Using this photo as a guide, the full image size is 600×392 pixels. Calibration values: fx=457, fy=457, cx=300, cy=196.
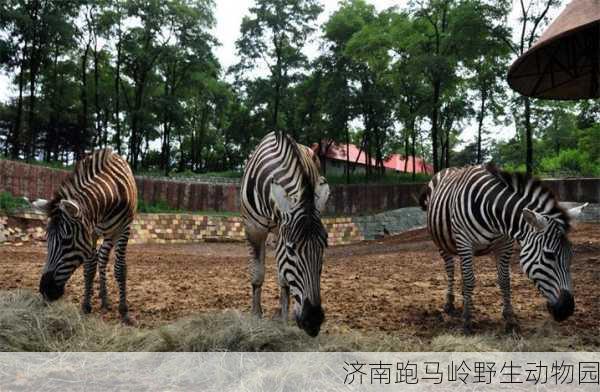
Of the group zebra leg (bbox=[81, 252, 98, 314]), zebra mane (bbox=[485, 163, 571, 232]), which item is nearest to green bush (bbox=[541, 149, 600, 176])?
zebra mane (bbox=[485, 163, 571, 232])

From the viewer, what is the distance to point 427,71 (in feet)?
78.7

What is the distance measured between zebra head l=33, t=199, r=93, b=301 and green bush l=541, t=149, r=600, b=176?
2548 centimetres

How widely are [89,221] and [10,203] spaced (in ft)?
46.6

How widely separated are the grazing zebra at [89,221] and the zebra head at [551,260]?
448 cm

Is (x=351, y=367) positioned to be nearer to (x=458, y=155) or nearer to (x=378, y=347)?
(x=378, y=347)

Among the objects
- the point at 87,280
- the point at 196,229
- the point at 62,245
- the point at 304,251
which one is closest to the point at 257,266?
the point at 304,251

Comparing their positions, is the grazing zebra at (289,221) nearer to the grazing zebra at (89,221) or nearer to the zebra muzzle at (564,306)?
the grazing zebra at (89,221)

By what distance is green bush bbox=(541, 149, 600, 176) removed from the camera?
82.5 feet

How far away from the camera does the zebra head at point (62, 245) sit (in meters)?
4.68

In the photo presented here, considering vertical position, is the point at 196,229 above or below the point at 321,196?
below

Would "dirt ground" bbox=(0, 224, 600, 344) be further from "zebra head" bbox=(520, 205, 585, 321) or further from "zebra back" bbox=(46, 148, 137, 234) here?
"zebra back" bbox=(46, 148, 137, 234)

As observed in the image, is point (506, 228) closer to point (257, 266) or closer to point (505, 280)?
point (505, 280)

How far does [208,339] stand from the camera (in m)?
3.86

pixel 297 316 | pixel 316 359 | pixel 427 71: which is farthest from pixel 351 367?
pixel 427 71
